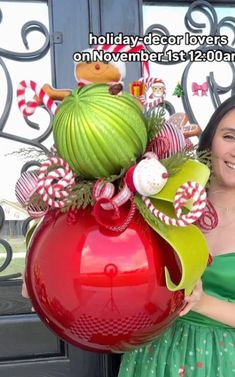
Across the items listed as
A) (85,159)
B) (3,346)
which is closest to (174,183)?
(85,159)

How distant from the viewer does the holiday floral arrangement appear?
68cm

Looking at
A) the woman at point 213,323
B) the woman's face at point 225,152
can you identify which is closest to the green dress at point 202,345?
the woman at point 213,323

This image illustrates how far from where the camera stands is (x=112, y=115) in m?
0.68

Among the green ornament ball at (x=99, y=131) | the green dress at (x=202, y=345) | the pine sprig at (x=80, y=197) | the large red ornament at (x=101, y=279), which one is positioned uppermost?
the green ornament ball at (x=99, y=131)

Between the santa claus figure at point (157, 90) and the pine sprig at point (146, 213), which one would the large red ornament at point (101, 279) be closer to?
the pine sprig at point (146, 213)

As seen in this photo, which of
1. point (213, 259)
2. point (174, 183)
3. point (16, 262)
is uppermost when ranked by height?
point (174, 183)

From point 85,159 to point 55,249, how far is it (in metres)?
0.12

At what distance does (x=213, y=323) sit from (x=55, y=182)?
0.41m

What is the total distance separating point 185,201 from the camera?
2.24 ft

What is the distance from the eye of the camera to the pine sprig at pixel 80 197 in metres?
0.70

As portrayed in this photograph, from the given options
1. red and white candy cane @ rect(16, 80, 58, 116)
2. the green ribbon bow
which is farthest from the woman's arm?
red and white candy cane @ rect(16, 80, 58, 116)

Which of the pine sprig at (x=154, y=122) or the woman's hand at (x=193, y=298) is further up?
the pine sprig at (x=154, y=122)

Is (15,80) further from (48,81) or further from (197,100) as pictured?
(197,100)

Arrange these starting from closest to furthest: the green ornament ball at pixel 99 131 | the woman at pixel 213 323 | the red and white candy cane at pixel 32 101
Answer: the green ornament ball at pixel 99 131
the red and white candy cane at pixel 32 101
the woman at pixel 213 323
